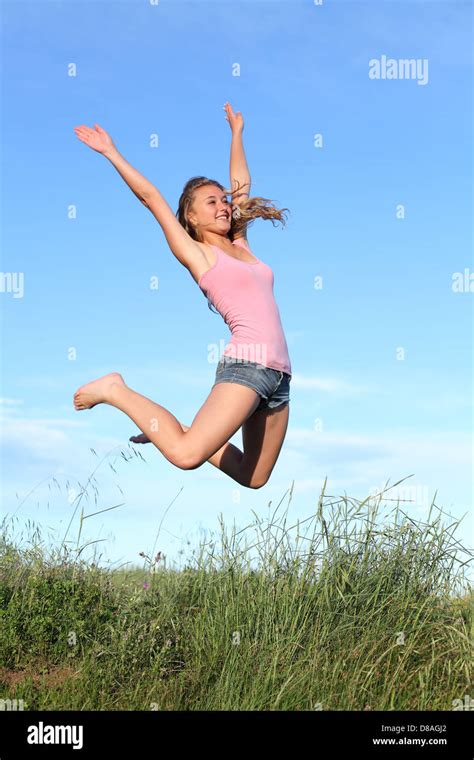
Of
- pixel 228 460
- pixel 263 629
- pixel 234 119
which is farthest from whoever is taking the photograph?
pixel 234 119

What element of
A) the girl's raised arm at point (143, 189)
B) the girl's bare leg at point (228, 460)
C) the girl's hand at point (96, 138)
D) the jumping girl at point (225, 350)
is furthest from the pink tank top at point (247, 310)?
the girl's hand at point (96, 138)

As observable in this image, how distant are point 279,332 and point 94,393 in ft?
4.58

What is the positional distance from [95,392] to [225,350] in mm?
970

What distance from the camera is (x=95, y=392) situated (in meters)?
5.73

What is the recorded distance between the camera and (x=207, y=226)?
6.25m

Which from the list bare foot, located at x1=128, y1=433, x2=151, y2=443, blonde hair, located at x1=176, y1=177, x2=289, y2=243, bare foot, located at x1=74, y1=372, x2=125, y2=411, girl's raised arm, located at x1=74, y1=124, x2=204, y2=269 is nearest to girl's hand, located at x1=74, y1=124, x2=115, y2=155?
girl's raised arm, located at x1=74, y1=124, x2=204, y2=269

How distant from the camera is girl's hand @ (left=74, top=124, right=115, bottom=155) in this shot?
5691 millimetres

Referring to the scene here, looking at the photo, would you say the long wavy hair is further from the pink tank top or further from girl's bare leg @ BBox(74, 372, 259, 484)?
girl's bare leg @ BBox(74, 372, 259, 484)

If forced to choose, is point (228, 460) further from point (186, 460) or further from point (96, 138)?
point (96, 138)

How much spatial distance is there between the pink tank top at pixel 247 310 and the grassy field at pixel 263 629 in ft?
3.81

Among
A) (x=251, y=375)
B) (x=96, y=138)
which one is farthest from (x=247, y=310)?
(x=96, y=138)

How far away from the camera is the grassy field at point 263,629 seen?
5.11 m


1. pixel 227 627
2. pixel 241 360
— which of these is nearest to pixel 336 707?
pixel 227 627
